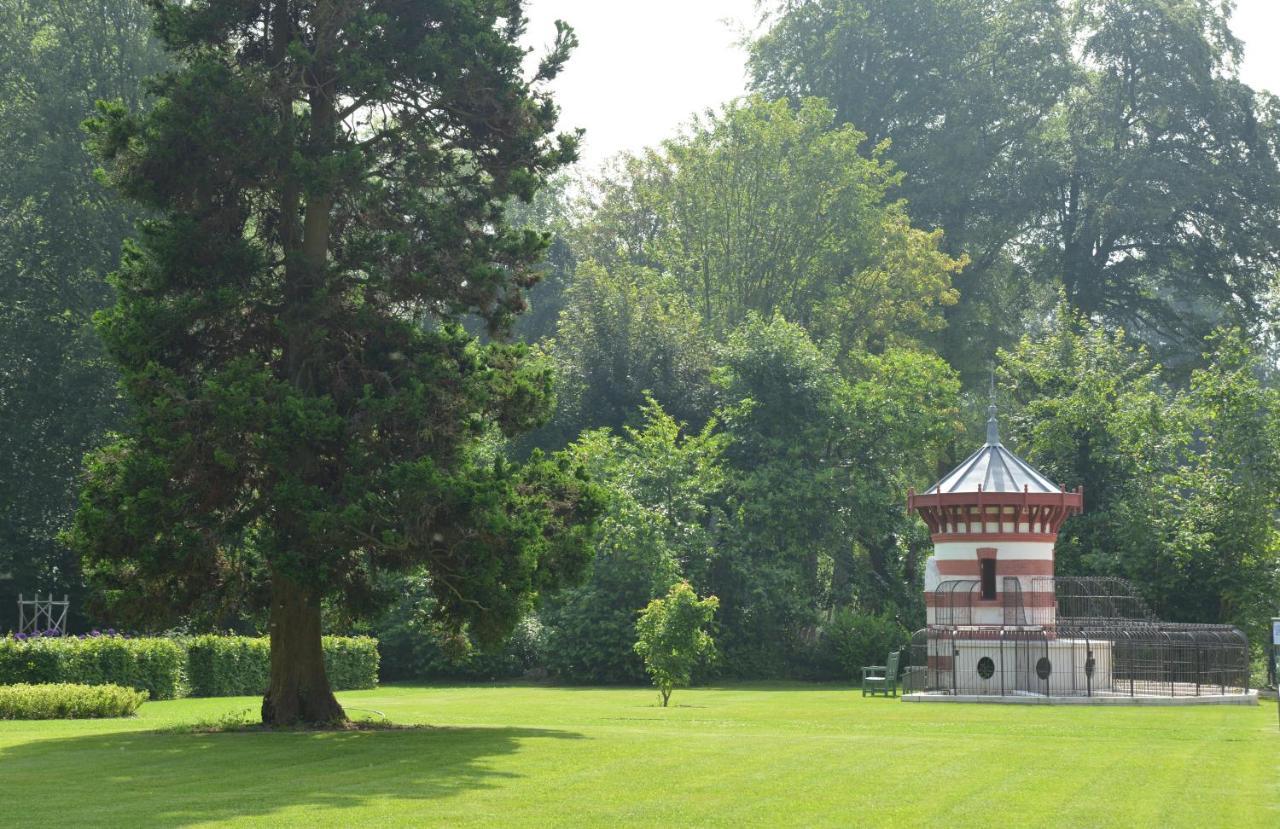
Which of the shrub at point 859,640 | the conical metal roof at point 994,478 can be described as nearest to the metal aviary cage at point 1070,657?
the conical metal roof at point 994,478

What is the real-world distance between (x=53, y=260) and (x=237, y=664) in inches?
668

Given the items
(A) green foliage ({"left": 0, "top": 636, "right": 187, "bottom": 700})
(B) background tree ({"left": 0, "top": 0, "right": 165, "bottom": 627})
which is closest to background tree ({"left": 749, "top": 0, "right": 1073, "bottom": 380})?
(B) background tree ({"left": 0, "top": 0, "right": 165, "bottom": 627})

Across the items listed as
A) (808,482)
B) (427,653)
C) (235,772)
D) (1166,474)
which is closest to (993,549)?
(808,482)

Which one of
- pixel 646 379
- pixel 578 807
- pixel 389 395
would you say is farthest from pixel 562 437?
pixel 578 807

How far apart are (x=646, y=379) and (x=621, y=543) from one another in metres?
11.4

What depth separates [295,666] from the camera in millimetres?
25469

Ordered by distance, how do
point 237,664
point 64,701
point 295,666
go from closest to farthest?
point 295,666, point 64,701, point 237,664

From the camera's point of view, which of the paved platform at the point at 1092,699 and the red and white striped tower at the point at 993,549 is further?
the red and white striped tower at the point at 993,549

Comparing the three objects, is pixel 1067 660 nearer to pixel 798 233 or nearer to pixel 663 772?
pixel 663 772

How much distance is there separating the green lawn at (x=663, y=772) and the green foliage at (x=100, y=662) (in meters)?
4.93

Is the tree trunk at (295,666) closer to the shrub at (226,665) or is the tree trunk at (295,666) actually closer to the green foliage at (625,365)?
the shrub at (226,665)

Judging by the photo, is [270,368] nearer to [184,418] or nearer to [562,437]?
[184,418]

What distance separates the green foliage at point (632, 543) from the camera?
4775 cm

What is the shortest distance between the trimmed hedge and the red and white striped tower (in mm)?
15047
